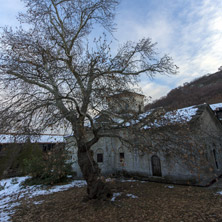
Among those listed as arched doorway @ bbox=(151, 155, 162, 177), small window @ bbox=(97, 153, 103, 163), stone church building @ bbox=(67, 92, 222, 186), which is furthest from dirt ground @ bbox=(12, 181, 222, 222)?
small window @ bbox=(97, 153, 103, 163)

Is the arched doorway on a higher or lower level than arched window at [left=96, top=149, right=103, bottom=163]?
lower

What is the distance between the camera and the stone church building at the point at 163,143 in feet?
22.5

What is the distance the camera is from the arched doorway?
13142mm

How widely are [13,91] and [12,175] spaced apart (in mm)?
17273

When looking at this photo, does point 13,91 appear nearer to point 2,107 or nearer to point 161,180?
point 2,107

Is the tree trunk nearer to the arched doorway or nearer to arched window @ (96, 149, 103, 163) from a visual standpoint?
the arched doorway

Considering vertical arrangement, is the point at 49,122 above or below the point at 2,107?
below

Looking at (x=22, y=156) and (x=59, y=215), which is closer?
(x=59, y=215)

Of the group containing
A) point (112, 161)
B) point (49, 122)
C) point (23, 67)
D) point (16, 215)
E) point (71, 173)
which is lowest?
point (16, 215)

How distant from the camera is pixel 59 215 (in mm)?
7035

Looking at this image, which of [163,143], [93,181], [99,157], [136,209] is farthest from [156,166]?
[163,143]

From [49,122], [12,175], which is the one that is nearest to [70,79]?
[49,122]

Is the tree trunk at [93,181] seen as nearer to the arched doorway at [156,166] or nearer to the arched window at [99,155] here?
the arched doorway at [156,166]

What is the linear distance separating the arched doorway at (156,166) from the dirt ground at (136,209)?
12.6 feet
